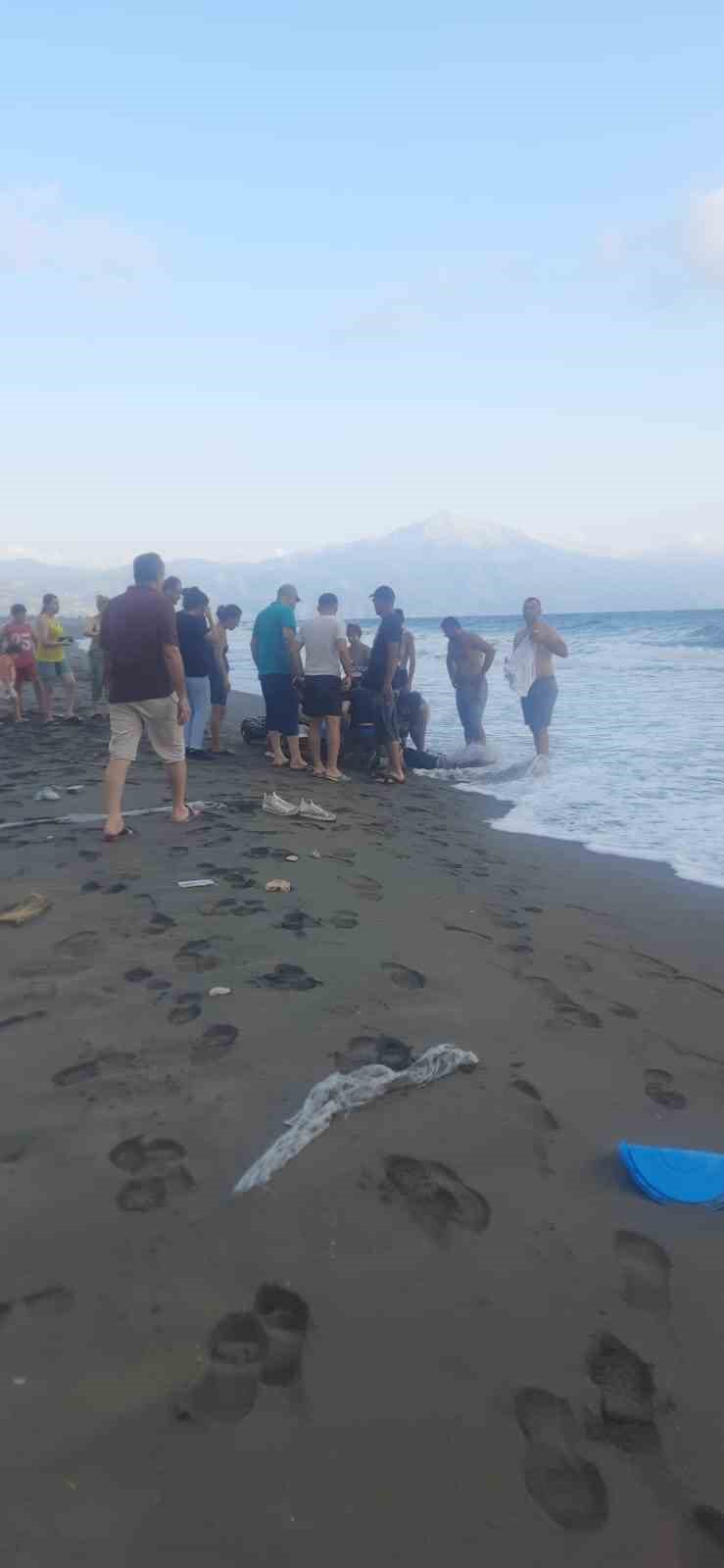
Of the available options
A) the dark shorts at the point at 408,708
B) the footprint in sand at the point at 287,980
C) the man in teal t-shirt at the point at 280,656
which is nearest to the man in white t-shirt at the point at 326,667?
the man in teal t-shirt at the point at 280,656

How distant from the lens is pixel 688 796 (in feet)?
24.6

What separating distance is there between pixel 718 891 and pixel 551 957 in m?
1.84

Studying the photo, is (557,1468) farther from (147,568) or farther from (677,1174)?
(147,568)

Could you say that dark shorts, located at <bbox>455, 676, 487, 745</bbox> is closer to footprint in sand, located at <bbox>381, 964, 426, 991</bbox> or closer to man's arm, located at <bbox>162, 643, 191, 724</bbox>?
man's arm, located at <bbox>162, 643, 191, 724</bbox>

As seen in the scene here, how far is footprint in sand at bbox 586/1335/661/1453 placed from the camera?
1.46 m

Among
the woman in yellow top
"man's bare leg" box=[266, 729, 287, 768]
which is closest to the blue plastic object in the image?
"man's bare leg" box=[266, 729, 287, 768]

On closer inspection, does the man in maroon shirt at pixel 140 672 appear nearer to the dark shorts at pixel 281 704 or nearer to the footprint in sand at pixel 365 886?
the footprint in sand at pixel 365 886

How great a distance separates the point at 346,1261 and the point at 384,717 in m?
6.67

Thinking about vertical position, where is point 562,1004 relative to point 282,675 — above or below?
below

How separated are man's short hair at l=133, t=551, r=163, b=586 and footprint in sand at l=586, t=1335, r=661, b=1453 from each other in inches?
187

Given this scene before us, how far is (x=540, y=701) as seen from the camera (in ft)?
29.2

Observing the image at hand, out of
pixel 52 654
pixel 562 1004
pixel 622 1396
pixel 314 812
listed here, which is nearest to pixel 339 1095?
pixel 622 1396

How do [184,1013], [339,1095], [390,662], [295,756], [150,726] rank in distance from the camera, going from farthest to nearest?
[295,756], [390,662], [150,726], [184,1013], [339,1095]

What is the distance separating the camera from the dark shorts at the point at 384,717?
8.17m
